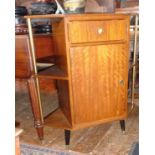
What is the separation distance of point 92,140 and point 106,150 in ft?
0.54

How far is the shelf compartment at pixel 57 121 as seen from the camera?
5.36ft

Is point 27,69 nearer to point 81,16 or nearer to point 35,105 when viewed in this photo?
point 35,105

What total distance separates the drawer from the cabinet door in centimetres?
5

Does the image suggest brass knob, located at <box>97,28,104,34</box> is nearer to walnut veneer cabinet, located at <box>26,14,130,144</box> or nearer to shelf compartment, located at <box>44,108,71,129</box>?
walnut veneer cabinet, located at <box>26,14,130,144</box>

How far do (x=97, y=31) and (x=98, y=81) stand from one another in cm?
32

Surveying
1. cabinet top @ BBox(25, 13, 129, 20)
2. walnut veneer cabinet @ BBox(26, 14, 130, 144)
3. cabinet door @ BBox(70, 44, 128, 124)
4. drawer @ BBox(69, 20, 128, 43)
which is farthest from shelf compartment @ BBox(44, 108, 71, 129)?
cabinet top @ BBox(25, 13, 129, 20)

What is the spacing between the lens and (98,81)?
1.57 m

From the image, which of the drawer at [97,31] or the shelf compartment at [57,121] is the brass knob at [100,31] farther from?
the shelf compartment at [57,121]

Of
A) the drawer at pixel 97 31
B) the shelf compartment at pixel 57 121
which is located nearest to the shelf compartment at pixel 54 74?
the drawer at pixel 97 31

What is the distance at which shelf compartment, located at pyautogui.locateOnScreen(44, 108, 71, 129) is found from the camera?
164cm

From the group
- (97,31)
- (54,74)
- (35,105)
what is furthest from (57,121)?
(97,31)

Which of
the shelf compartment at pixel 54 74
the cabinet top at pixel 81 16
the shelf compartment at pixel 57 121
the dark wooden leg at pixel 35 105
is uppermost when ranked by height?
the cabinet top at pixel 81 16


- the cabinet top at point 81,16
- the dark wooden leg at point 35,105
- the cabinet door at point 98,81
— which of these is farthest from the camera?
the dark wooden leg at point 35,105
